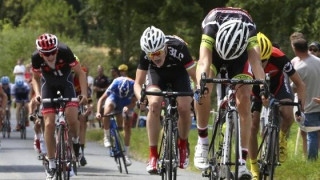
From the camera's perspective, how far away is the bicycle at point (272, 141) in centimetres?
1234

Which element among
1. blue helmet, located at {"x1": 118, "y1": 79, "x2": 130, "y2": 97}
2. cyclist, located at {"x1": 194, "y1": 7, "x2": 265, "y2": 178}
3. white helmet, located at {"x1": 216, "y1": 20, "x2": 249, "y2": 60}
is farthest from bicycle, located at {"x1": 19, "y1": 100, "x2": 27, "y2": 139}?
white helmet, located at {"x1": 216, "y1": 20, "x2": 249, "y2": 60}

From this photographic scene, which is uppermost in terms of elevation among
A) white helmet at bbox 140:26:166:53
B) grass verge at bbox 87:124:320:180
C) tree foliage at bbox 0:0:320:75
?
tree foliage at bbox 0:0:320:75

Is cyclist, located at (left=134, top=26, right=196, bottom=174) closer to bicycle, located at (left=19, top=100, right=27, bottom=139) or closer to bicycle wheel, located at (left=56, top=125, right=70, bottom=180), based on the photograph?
bicycle wheel, located at (left=56, top=125, right=70, bottom=180)

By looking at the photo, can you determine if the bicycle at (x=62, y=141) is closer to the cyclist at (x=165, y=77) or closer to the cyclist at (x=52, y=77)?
the cyclist at (x=52, y=77)

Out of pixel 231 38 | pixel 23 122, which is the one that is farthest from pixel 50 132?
pixel 23 122

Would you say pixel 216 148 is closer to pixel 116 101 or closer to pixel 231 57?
pixel 231 57

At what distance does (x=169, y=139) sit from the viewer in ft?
40.8

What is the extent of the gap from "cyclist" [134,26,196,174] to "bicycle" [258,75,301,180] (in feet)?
3.35

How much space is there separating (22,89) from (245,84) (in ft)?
71.4

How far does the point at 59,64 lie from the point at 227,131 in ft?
13.5

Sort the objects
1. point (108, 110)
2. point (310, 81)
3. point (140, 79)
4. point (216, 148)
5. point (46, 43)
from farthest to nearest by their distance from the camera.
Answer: point (108, 110) < point (310, 81) < point (46, 43) < point (140, 79) < point (216, 148)

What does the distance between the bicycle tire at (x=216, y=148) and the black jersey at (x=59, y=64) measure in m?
3.19

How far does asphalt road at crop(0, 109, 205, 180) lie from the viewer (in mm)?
17047

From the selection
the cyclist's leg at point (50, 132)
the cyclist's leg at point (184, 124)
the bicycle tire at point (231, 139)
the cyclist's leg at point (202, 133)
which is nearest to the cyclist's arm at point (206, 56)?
the cyclist's leg at point (202, 133)
